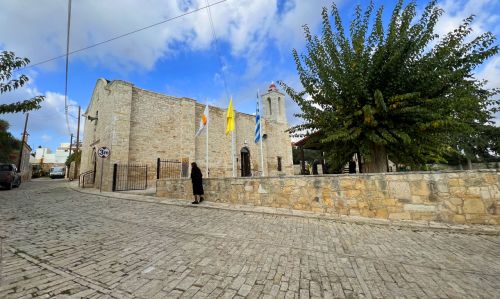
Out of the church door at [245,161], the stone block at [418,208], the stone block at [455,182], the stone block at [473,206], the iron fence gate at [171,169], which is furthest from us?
the church door at [245,161]

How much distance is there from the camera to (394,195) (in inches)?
223

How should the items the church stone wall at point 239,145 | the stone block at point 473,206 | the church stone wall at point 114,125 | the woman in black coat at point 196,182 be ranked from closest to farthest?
1. the stone block at point 473,206
2. the woman in black coat at point 196,182
3. the church stone wall at point 114,125
4. the church stone wall at point 239,145

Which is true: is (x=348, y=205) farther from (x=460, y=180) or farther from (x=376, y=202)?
(x=460, y=180)

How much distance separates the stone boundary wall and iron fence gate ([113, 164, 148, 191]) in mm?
9512

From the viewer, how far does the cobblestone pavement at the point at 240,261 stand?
2.39 m

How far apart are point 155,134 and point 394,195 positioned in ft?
47.4

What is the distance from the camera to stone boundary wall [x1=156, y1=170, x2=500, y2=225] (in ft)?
16.5

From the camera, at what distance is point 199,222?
5465 millimetres

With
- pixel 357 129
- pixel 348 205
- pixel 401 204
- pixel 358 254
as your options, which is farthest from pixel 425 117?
pixel 358 254

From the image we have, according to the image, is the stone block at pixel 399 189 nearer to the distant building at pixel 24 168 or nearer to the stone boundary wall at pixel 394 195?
the stone boundary wall at pixel 394 195

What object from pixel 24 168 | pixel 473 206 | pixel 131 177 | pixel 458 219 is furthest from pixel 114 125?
pixel 24 168

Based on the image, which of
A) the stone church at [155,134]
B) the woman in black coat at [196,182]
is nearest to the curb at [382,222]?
the woman in black coat at [196,182]

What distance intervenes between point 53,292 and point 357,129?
23.3ft

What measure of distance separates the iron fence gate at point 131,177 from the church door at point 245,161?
904 cm
